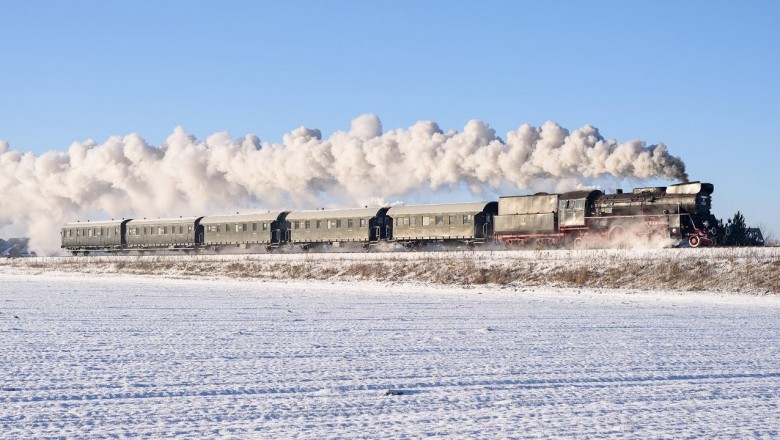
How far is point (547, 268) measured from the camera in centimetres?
3175

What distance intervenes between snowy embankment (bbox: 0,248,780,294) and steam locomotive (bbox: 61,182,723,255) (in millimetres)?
3275

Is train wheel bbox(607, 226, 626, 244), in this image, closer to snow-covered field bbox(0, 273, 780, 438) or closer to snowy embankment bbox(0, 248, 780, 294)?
snowy embankment bbox(0, 248, 780, 294)

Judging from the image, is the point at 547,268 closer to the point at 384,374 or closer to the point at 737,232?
the point at 737,232

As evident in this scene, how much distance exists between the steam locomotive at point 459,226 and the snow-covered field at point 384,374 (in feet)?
59.1

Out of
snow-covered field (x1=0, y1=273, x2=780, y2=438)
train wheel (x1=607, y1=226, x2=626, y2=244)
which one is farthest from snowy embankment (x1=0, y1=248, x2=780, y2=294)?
snow-covered field (x1=0, y1=273, x2=780, y2=438)

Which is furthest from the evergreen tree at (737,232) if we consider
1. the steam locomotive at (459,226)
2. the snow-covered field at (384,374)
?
the snow-covered field at (384,374)

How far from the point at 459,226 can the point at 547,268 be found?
10.7 m

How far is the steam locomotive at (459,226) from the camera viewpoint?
111ft

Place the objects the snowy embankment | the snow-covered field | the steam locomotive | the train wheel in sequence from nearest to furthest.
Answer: the snow-covered field < the snowy embankment < the steam locomotive < the train wheel

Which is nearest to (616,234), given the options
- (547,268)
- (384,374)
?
(547,268)

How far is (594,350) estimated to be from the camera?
1084 centimetres

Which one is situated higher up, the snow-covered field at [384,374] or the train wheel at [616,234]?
the train wheel at [616,234]

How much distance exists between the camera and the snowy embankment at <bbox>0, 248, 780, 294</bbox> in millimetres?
27719

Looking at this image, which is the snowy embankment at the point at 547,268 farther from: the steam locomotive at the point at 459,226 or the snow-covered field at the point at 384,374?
the snow-covered field at the point at 384,374
